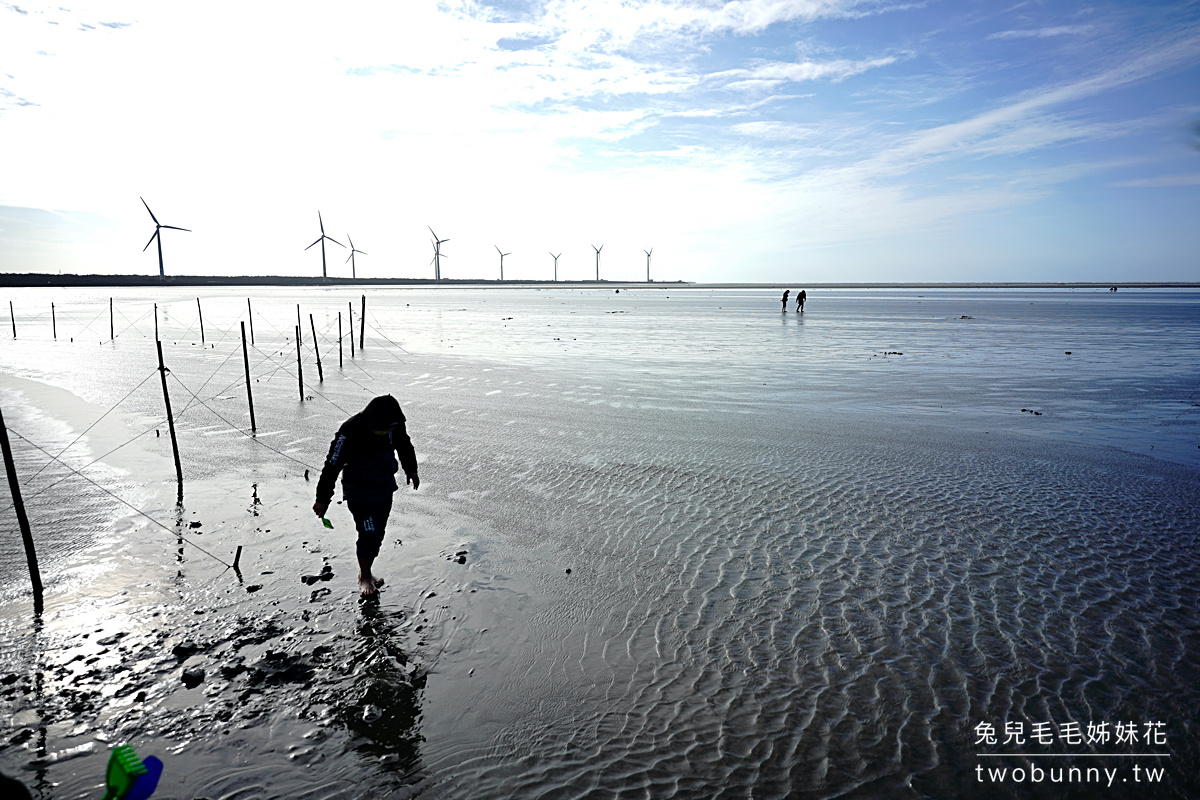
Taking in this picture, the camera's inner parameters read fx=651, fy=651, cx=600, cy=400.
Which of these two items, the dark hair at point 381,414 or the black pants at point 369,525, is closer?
the dark hair at point 381,414

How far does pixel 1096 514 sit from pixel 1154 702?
5.03 m

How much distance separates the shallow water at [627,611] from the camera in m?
4.79

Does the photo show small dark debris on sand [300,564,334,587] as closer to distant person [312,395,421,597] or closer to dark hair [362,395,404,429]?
distant person [312,395,421,597]

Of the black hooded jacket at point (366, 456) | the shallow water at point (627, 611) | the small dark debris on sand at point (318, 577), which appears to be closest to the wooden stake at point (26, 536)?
the shallow water at point (627, 611)

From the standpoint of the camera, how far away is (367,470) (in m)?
6.91

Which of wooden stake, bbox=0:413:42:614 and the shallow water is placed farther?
wooden stake, bbox=0:413:42:614

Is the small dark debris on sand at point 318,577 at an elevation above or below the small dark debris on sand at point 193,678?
above

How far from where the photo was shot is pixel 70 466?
11.8m

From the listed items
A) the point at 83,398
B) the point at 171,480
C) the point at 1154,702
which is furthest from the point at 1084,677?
the point at 83,398

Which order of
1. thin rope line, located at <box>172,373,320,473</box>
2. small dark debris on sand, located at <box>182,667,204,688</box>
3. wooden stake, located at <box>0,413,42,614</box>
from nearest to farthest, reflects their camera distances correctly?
small dark debris on sand, located at <box>182,667,204,688</box>
wooden stake, located at <box>0,413,42,614</box>
thin rope line, located at <box>172,373,320,473</box>

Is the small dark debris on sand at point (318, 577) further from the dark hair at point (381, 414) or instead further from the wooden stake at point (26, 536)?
the wooden stake at point (26, 536)

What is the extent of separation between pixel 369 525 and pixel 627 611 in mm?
2905

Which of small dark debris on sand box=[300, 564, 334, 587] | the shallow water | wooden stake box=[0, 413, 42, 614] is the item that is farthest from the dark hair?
wooden stake box=[0, 413, 42, 614]

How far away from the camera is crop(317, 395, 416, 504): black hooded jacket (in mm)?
6797
